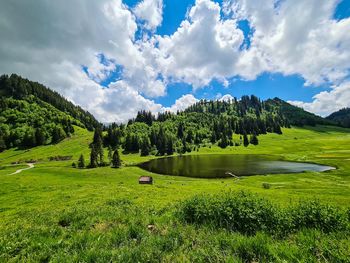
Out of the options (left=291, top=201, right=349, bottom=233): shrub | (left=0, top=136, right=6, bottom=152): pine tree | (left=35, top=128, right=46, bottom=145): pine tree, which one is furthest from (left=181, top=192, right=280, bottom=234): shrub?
(left=0, top=136, right=6, bottom=152): pine tree

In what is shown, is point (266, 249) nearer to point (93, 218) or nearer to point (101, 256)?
point (101, 256)

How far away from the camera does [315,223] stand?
929 centimetres

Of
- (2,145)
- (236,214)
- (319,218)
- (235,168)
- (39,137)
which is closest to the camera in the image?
(319,218)

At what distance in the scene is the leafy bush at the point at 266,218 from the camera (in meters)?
9.21

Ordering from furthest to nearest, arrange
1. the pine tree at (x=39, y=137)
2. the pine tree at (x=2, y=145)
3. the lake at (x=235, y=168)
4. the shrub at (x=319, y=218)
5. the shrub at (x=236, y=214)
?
the pine tree at (x=39, y=137) < the pine tree at (x=2, y=145) < the lake at (x=235, y=168) < the shrub at (x=236, y=214) < the shrub at (x=319, y=218)

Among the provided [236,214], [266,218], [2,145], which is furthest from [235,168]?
[2,145]

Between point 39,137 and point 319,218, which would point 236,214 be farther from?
point 39,137

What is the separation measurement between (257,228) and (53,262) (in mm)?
Result: 8575

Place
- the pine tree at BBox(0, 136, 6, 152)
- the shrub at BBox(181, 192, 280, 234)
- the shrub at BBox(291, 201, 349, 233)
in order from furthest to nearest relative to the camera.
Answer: the pine tree at BBox(0, 136, 6, 152) → the shrub at BBox(181, 192, 280, 234) → the shrub at BBox(291, 201, 349, 233)

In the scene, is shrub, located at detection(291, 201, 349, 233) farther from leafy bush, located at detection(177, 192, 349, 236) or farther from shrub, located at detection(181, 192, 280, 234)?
shrub, located at detection(181, 192, 280, 234)

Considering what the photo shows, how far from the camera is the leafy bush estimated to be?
363 inches

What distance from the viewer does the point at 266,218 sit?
956cm

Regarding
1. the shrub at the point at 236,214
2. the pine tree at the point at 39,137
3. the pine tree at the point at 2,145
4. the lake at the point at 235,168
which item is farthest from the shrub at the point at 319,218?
the pine tree at the point at 2,145

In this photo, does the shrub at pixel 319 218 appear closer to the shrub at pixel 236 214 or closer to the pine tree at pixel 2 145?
the shrub at pixel 236 214
